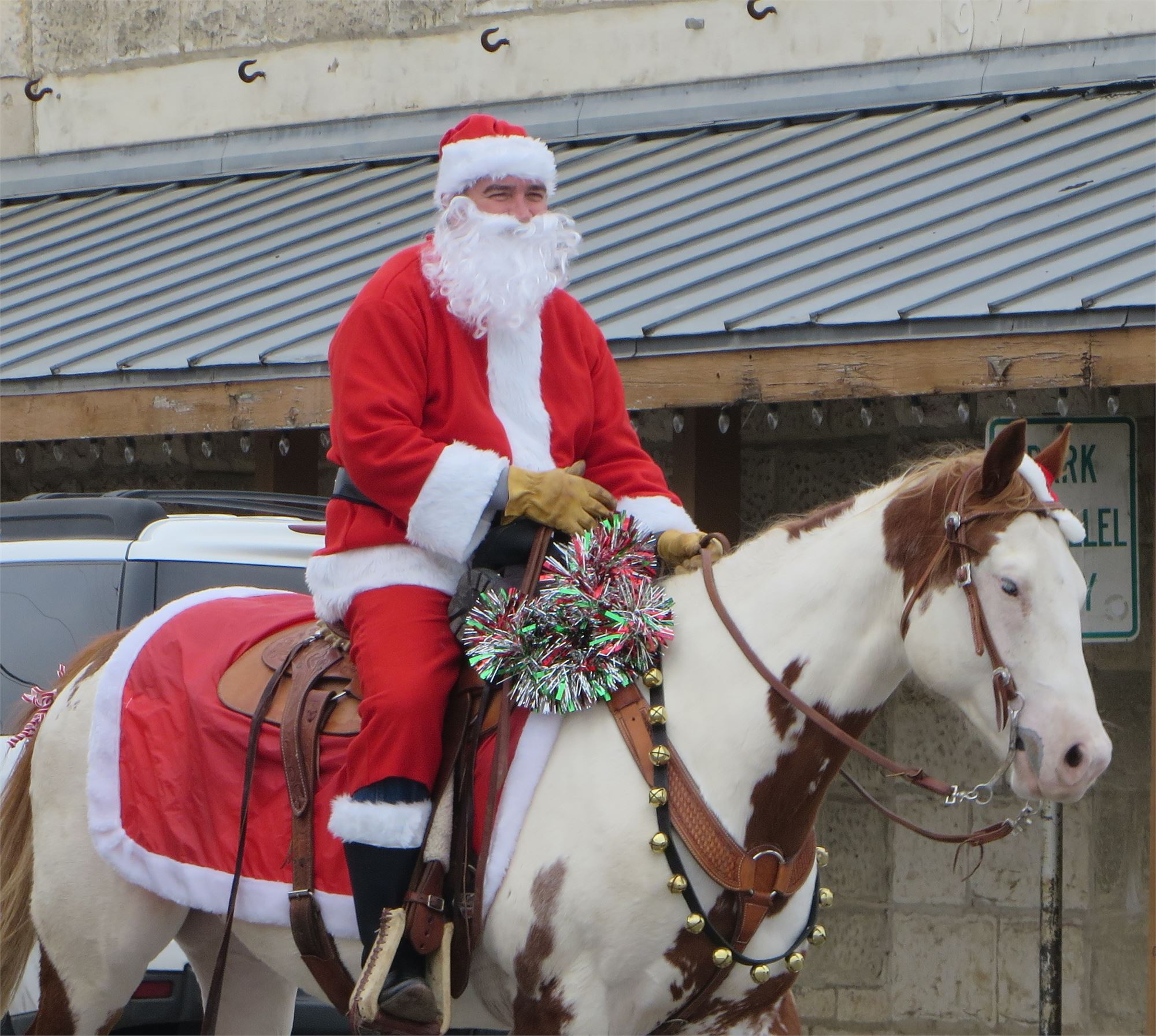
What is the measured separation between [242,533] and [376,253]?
2.73 meters

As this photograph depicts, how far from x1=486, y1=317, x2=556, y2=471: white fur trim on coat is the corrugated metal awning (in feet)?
7.04

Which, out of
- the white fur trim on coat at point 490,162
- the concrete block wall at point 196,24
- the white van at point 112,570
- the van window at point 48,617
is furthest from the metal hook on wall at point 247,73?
the white fur trim on coat at point 490,162

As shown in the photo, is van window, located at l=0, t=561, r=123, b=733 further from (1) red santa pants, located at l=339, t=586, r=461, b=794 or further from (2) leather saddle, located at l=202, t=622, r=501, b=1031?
(1) red santa pants, located at l=339, t=586, r=461, b=794

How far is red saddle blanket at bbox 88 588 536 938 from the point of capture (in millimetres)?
3500

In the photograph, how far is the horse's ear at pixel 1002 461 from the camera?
2.84 meters

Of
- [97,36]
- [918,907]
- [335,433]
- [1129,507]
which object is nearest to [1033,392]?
[1129,507]

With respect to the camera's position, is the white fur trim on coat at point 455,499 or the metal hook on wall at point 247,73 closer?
the white fur trim on coat at point 455,499

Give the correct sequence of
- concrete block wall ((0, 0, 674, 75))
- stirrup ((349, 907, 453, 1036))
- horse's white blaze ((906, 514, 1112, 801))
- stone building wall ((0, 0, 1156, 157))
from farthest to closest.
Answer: concrete block wall ((0, 0, 674, 75)) → stone building wall ((0, 0, 1156, 157)) → stirrup ((349, 907, 453, 1036)) → horse's white blaze ((906, 514, 1112, 801))

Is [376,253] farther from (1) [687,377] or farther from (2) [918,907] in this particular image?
(2) [918,907]

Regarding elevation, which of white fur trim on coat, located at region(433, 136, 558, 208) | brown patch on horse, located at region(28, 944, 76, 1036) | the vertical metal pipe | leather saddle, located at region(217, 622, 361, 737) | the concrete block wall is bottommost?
the vertical metal pipe

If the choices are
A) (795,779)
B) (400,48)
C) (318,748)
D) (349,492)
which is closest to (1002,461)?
(795,779)

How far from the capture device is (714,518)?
6672 mm

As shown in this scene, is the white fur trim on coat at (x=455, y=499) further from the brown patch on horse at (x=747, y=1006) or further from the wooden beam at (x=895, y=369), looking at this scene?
the wooden beam at (x=895, y=369)

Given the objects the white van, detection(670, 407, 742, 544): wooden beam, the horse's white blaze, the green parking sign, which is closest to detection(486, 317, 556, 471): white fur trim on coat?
the horse's white blaze
